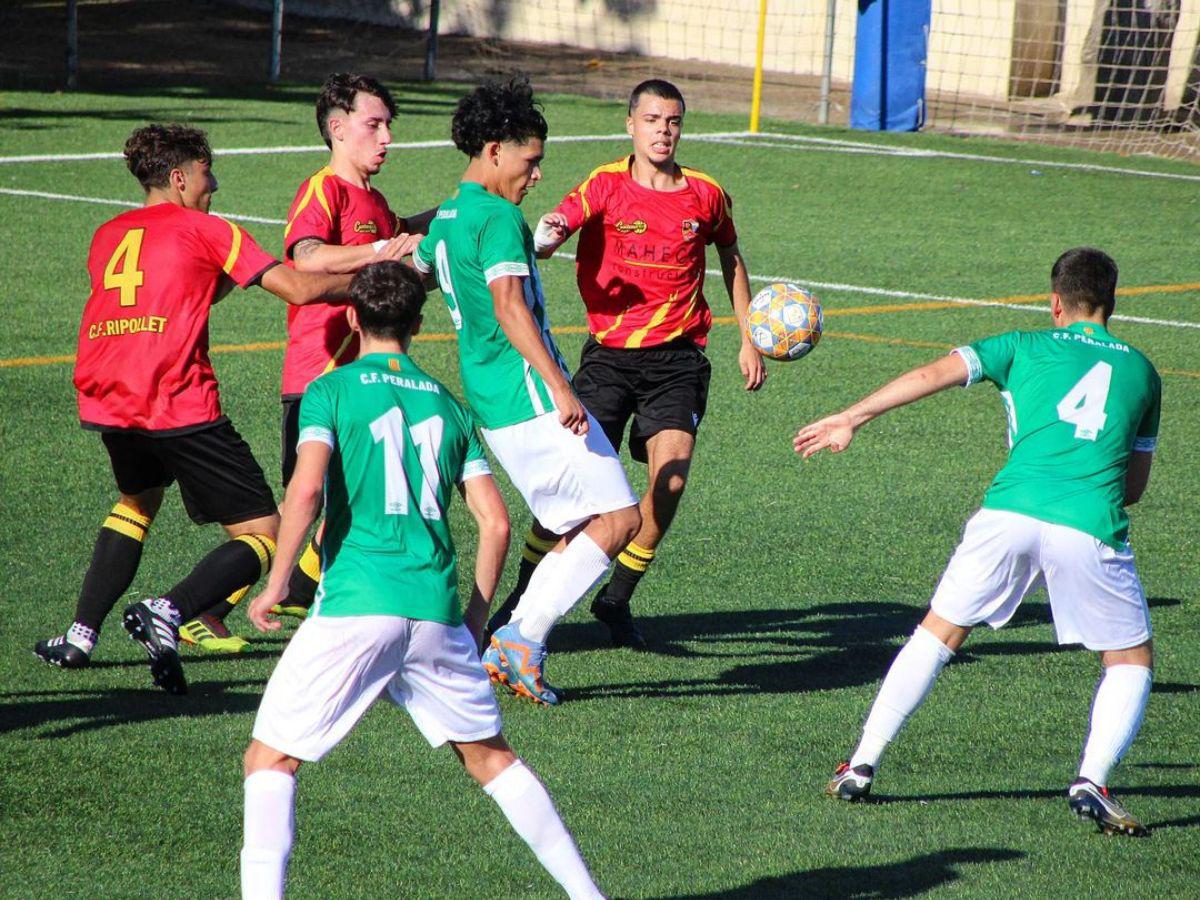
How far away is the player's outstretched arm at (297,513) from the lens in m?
4.39

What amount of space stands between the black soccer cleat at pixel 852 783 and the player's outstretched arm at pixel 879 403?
1079mm

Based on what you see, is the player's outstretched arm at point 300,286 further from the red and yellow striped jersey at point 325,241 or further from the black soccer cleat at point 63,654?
the black soccer cleat at point 63,654

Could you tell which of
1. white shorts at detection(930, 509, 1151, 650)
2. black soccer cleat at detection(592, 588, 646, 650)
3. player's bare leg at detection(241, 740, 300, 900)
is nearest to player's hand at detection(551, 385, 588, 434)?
black soccer cleat at detection(592, 588, 646, 650)

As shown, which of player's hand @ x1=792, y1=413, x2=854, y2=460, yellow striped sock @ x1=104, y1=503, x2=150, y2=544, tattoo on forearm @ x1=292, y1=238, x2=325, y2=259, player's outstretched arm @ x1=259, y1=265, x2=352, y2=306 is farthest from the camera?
tattoo on forearm @ x1=292, y1=238, x2=325, y2=259

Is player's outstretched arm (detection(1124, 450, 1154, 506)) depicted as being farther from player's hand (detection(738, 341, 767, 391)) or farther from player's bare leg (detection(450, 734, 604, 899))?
player's bare leg (detection(450, 734, 604, 899))

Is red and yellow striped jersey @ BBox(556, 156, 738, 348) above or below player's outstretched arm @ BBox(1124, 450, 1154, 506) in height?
above

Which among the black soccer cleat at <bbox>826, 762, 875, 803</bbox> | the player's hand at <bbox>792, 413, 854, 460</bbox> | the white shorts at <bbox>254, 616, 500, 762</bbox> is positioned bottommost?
the black soccer cleat at <bbox>826, 762, 875, 803</bbox>

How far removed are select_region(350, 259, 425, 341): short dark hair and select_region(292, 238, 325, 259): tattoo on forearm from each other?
2546 mm

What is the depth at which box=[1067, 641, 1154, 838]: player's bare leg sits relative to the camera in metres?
5.52

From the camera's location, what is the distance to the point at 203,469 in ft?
21.8

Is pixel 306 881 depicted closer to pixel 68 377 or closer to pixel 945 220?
pixel 68 377

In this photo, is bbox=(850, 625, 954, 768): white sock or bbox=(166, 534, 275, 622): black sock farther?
bbox=(166, 534, 275, 622): black sock

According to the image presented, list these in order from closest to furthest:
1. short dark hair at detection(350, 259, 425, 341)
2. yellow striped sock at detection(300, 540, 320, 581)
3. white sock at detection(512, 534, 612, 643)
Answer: short dark hair at detection(350, 259, 425, 341), white sock at detection(512, 534, 612, 643), yellow striped sock at detection(300, 540, 320, 581)

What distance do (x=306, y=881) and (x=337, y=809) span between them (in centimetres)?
54
